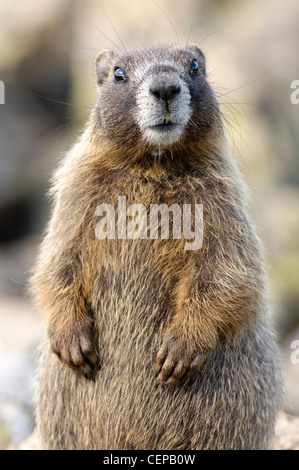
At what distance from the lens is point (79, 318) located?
13.9 feet

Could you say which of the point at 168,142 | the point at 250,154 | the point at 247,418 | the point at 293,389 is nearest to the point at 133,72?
the point at 168,142

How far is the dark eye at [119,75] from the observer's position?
14.4ft

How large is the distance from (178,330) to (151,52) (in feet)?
6.25

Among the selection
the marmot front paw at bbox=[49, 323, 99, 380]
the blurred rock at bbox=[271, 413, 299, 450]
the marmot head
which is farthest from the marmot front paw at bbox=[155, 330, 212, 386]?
the blurred rock at bbox=[271, 413, 299, 450]

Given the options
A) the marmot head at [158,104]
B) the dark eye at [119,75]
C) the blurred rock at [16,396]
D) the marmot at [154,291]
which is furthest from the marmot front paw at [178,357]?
the blurred rock at [16,396]

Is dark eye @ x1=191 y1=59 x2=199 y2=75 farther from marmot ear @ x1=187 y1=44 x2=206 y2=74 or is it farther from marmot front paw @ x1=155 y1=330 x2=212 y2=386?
marmot front paw @ x1=155 y1=330 x2=212 y2=386

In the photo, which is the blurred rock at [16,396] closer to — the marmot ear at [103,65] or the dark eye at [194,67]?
the marmot ear at [103,65]

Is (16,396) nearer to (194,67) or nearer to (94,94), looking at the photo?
(194,67)

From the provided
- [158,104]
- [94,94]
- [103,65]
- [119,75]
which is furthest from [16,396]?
[94,94]

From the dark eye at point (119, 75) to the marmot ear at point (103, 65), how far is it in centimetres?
33

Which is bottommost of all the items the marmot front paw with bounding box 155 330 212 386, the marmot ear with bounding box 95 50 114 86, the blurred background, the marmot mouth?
the marmot front paw with bounding box 155 330 212 386

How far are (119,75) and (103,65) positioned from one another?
47 cm

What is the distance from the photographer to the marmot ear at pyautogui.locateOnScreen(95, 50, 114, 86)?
477cm
